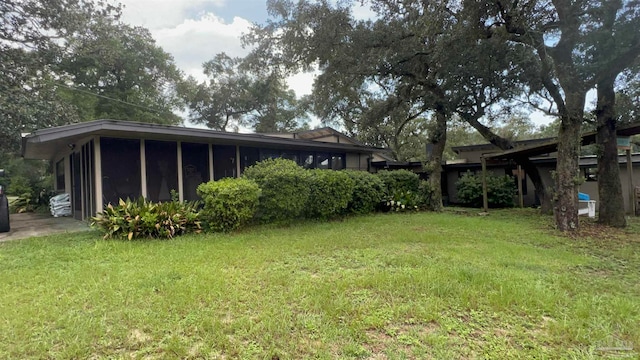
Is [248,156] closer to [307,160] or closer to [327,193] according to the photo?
[307,160]

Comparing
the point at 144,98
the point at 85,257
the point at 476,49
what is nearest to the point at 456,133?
the point at 476,49

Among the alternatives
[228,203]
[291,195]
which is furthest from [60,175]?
[291,195]

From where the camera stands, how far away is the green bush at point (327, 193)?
7.95m

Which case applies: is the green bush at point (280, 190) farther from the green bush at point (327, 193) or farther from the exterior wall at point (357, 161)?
the exterior wall at point (357, 161)

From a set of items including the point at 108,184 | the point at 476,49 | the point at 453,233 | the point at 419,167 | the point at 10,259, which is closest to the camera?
the point at 10,259

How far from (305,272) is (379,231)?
10.7ft

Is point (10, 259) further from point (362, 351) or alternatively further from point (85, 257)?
point (362, 351)

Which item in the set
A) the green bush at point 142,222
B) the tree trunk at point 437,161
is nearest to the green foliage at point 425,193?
the tree trunk at point 437,161

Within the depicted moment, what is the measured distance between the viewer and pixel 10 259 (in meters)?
4.58

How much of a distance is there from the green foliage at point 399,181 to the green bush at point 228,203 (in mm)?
5070

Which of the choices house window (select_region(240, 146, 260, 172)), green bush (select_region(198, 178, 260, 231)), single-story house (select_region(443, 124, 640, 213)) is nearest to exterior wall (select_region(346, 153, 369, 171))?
single-story house (select_region(443, 124, 640, 213))

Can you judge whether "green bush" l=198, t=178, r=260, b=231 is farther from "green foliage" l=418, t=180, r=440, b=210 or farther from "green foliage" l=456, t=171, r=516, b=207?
"green foliage" l=456, t=171, r=516, b=207

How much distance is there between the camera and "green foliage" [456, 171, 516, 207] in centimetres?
1223

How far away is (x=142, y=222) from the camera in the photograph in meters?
5.89
